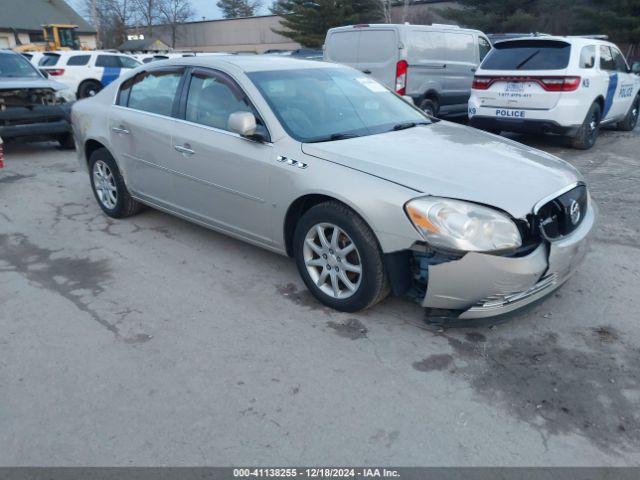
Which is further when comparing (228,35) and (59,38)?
(228,35)

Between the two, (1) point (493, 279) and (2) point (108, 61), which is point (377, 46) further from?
(2) point (108, 61)

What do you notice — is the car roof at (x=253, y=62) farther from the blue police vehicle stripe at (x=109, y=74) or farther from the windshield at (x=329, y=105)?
the blue police vehicle stripe at (x=109, y=74)

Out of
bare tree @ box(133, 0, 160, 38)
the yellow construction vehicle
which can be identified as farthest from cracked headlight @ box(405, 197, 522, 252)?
bare tree @ box(133, 0, 160, 38)

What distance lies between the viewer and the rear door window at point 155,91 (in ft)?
15.0

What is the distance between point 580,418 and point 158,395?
209 centimetres

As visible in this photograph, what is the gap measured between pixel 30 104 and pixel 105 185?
4.52 meters

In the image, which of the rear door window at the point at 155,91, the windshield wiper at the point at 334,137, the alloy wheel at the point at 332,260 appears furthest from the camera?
the rear door window at the point at 155,91

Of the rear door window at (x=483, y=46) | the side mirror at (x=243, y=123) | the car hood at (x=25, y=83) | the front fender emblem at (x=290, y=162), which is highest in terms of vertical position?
the rear door window at (x=483, y=46)

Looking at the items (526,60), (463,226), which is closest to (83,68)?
(526,60)

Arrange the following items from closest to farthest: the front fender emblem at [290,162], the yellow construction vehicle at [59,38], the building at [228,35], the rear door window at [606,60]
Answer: the front fender emblem at [290,162] < the rear door window at [606,60] < the yellow construction vehicle at [59,38] < the building at [228,35]

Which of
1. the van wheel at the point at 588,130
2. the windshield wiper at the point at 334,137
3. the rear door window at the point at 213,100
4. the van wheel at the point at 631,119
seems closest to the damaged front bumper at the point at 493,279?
the windshield wiper at the point at 334,137

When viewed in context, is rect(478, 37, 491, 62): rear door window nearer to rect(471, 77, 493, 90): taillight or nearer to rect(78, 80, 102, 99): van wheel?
rect(471, 77, 493, 90): taillight

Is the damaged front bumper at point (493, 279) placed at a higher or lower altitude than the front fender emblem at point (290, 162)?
lower

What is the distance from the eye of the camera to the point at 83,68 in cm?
1628
